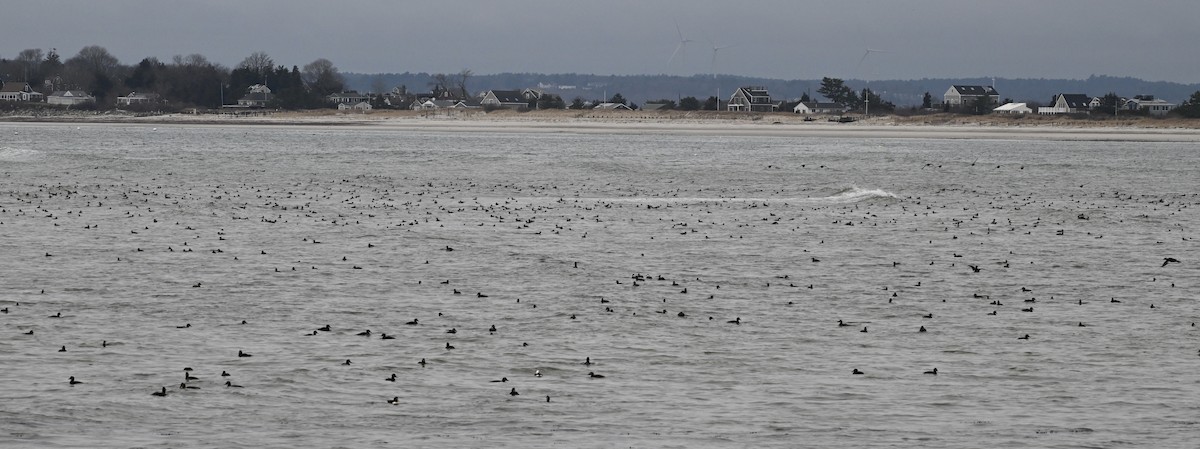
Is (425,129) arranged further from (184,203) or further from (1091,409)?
(1091,409)

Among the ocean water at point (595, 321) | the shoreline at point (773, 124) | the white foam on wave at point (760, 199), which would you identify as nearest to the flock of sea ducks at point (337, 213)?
the ocean water at point (595, 321)

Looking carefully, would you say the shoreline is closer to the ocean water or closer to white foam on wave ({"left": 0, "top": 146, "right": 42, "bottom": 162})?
white foam on wave ({"left": 0, "top": 146, "right": 42, "bottom": 162})

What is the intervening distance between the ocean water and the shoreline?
89732 mm

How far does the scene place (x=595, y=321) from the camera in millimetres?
20406

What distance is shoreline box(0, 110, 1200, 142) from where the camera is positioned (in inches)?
5286

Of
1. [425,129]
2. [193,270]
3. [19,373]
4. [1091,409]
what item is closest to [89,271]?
[193,270]

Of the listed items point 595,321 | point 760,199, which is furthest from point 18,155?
point 595,321

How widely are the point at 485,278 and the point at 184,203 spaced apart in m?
21.3

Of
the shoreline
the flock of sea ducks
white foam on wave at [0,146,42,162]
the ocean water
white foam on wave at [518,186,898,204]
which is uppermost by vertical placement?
the ocean water

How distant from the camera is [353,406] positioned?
14742 millimetres

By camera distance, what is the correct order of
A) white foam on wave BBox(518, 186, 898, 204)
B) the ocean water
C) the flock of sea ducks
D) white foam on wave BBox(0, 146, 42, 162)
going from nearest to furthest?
the ocean water → the flock of sea ducks → white foam on wave BBox(518, 186, 898, 204) → white foam on wave BBox(0, 146, 42, 162)

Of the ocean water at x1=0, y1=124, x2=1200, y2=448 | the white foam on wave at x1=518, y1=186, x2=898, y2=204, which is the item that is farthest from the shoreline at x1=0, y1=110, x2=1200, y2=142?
the ocean water at x1=0, y1=124, x2=1200, y2=448

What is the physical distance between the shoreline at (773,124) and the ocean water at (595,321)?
8973 cm

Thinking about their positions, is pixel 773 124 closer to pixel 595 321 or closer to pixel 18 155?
pixel 18 155
